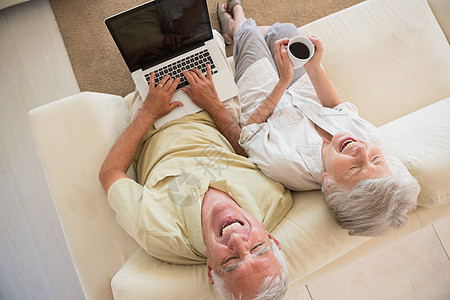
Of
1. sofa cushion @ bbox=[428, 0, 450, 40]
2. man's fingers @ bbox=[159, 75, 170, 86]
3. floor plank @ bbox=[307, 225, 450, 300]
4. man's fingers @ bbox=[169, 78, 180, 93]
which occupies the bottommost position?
floor plank @ bbox=[307, 225, 450, 300]

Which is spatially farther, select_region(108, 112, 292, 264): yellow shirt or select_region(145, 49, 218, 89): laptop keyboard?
select_region(145, 49, 218, 89): laptop keyboard

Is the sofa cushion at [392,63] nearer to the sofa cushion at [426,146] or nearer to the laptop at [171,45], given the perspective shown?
the sofa cushion at [426,146]

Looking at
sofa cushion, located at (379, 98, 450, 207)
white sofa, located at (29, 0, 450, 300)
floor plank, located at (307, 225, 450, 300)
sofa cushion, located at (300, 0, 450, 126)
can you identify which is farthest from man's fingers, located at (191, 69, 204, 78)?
floor plank, located at (307, 225, 450, 300)

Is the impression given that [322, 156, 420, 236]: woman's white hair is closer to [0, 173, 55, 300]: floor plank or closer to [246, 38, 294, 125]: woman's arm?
[246, 38, 294, 125]: woman's arm

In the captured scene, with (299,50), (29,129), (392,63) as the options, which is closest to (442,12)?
(392,63)

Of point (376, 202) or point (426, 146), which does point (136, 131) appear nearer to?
point (376, 202)

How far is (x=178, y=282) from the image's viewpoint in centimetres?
111

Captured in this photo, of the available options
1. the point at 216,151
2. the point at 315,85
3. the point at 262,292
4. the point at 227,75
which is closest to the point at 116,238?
the point at 216,151

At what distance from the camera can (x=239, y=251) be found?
99 cm

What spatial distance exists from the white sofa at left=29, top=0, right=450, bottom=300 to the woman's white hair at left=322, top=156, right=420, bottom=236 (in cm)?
8

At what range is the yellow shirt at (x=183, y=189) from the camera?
1148mm

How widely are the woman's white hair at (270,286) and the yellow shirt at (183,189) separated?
0.16 metres

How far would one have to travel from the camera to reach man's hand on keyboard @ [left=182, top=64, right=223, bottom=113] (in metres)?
1.44

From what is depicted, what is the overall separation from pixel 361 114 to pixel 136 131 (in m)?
1.12
